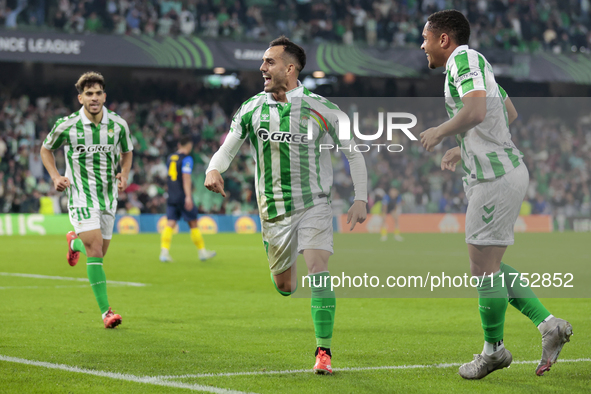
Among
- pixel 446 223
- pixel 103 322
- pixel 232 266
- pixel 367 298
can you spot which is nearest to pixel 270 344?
pixel 103 322

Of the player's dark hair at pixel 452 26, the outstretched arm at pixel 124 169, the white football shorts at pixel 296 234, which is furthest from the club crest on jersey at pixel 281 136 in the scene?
the outstretched arm at pixel 124 169

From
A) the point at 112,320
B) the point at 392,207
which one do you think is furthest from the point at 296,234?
the point at 392,207

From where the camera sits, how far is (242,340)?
21.6 feet

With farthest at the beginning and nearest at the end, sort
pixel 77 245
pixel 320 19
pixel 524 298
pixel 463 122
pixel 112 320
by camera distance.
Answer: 1. pixel 320 19
2. pixel 77 245
3. pixel 112 320
4. pixel 524 298
5. pixel 463 122

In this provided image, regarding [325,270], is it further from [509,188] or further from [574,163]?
[574,163]

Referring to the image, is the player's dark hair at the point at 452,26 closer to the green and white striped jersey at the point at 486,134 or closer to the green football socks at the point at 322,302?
the green and white striped jersey at the point at 486,134

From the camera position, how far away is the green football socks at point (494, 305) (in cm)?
502

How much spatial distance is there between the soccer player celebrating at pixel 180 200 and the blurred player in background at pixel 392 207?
9.57 metres

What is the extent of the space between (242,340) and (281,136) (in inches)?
76.3

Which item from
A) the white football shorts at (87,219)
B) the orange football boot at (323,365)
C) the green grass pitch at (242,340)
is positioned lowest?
the green grass pitch at (242,340)

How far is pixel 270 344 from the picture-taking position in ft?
21.0

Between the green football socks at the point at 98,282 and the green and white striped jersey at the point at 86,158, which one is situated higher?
the green and white striped jersey at the point at 86,158

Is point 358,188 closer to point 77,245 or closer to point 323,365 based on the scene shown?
point 323,365

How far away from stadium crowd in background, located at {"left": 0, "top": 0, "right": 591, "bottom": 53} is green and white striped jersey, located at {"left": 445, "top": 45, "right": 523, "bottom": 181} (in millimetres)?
23980
